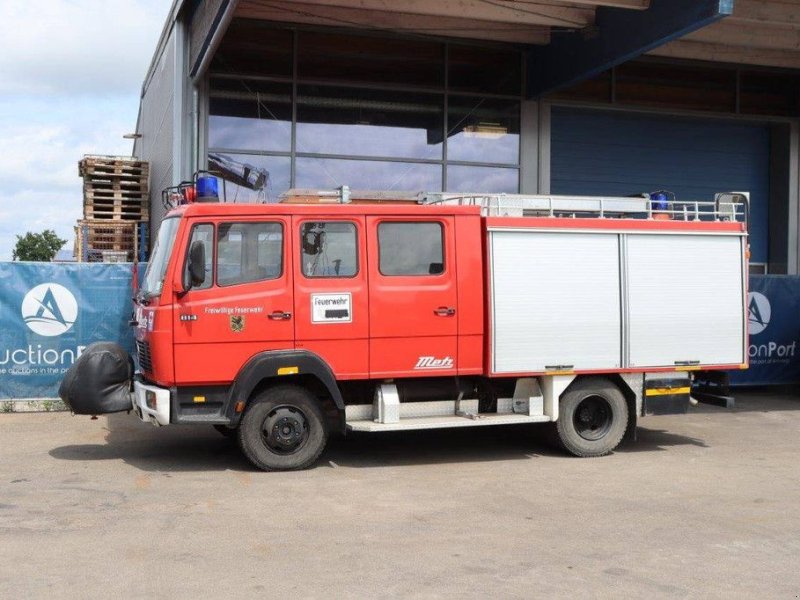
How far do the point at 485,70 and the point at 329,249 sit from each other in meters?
9.16

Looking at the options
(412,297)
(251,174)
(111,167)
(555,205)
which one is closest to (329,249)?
(412,297)

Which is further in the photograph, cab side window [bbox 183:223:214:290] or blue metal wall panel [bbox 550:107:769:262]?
blue metal wall panel [bbox 550:107:769:262]

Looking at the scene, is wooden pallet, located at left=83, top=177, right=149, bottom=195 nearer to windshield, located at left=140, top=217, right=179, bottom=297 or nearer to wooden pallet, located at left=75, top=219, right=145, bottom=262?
wooden pallet, located at left=75, top=219, right=145, bottom=262

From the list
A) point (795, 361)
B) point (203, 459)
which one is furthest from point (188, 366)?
point (795, 361)

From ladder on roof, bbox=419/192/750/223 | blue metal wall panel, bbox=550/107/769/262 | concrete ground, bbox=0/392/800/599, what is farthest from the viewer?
blue metal wall panel, bbox=550/107/769/262

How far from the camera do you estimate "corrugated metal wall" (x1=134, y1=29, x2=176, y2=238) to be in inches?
661

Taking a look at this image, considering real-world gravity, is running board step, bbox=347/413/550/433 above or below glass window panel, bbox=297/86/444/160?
below

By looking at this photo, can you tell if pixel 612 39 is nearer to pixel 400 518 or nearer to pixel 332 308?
pixel 332 308

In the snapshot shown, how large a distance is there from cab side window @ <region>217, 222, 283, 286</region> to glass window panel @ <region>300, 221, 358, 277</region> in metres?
0.27

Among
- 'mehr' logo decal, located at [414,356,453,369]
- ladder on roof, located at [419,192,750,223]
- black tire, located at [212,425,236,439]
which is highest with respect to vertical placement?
ladder on roof, located at [419,192,750,223]

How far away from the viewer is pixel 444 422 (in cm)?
941

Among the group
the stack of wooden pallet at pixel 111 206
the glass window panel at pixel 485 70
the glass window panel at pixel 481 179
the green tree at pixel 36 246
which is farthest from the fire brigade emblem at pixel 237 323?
the green tree at pixel 36 246

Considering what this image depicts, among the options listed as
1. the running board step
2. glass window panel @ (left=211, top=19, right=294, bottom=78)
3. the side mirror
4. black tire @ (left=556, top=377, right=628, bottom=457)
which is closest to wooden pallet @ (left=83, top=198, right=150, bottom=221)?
glass window panel @ (left=211, top=19, right=294, bottom=78)

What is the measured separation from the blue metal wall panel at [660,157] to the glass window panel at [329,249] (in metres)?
9.61
